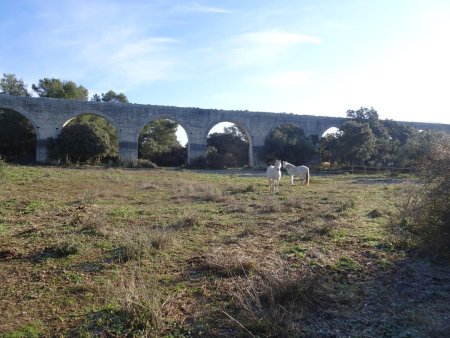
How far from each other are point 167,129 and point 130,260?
3700cm

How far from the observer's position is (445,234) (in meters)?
4.92

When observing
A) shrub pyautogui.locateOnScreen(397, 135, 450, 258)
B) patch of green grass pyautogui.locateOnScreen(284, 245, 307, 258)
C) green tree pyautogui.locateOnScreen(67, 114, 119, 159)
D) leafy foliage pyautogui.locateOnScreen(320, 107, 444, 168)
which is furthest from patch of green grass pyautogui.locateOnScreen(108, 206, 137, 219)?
leafy foliage pyautogui.locateOnScreen(320, 107, 444, 168)

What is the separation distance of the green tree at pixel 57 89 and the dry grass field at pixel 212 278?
1277 inches

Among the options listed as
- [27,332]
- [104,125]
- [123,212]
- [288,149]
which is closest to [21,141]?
[104,125]

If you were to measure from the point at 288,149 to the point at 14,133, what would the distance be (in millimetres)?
21295

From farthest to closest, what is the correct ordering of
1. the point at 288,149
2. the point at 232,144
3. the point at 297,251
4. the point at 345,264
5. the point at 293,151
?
the point at 232,144, the point at 288,149, the point at 293,151, the point at 297,251, the point at 345,264

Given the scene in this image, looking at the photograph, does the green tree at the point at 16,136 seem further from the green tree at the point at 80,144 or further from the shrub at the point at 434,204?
the shrub at the point at 434,204

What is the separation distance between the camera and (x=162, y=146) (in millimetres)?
37594

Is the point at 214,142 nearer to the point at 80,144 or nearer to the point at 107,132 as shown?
the point at 107,132

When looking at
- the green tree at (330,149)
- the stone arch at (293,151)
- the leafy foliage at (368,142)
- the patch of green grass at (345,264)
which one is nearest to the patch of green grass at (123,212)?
the patch of green grass at (345,264)

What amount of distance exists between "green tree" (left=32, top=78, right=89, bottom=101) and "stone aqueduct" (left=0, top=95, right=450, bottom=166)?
8.24 meters

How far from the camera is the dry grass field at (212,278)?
319 cm

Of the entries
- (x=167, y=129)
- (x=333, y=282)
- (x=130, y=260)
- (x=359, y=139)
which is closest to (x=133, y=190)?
(x=130, y=260)

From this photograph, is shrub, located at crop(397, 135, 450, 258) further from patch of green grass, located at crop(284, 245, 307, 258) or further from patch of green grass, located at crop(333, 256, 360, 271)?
patch of green grass, located at crop(284, 245, 307, 258)
